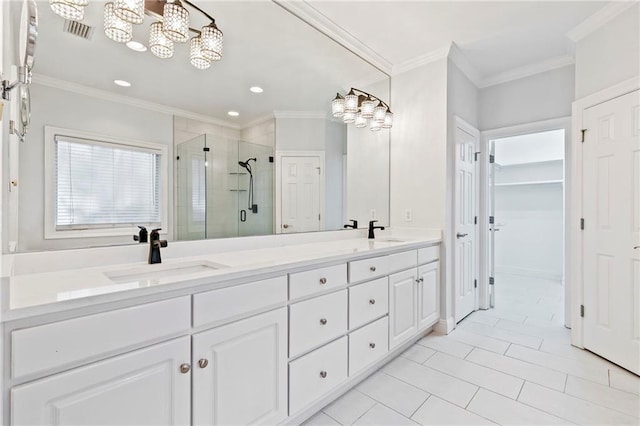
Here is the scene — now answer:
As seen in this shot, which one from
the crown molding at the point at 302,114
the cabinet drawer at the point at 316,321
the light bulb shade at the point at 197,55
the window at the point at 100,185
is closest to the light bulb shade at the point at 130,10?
the light bulb shade at the point at 197,55

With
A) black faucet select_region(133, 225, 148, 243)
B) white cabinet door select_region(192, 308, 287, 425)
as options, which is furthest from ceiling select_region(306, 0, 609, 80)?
white cabinet door select_region(192, 308, 287, 425)

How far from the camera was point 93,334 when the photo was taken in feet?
3.02

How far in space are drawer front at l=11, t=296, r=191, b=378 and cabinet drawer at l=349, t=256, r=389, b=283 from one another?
1002mm

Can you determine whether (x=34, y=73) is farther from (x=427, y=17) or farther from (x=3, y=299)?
(x=427, y=17)

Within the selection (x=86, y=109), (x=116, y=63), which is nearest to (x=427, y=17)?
(x=116, y=63)

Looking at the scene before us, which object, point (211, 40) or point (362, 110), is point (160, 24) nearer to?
point (211, 40)

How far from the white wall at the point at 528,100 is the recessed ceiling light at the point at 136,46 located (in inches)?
134

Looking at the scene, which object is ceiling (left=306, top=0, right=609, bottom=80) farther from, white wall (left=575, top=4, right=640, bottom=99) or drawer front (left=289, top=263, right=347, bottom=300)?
drawer front (left=289, top=263, right=347, bottom=300)

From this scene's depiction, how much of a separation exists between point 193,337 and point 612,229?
2.93m

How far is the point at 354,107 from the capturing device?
2.65 m

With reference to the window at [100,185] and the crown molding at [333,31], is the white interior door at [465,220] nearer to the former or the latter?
the crown molding at [333,31]

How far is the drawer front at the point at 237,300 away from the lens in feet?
3.84

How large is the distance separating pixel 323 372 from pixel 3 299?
4.50 feet

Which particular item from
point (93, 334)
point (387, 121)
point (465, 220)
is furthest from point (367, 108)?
point (93, 334)
